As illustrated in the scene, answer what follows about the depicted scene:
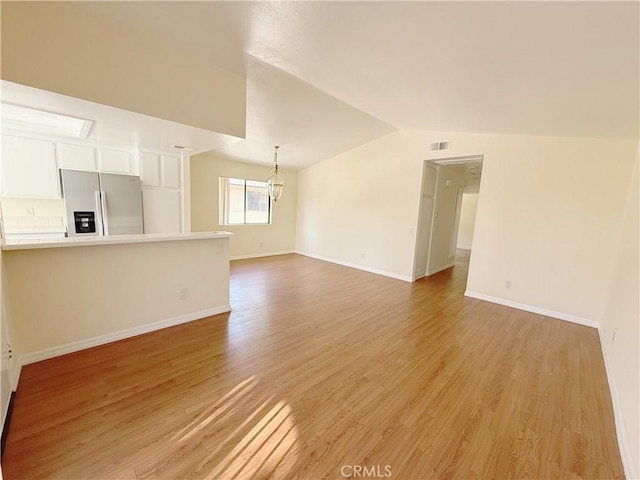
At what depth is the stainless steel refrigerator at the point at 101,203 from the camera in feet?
Result: 11.7

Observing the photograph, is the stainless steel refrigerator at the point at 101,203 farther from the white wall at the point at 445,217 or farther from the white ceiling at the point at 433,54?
the white wall at the point at 445,217

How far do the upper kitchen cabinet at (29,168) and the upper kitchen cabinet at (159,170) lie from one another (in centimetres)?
101

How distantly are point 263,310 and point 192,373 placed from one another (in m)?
1.43

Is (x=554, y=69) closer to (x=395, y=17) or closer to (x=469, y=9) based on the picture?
(x=469, y=9)

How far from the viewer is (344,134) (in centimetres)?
522

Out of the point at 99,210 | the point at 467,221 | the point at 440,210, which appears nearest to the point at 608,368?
the point at 440,210

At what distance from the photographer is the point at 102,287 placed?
2551 millimetres

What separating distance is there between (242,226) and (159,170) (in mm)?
2634

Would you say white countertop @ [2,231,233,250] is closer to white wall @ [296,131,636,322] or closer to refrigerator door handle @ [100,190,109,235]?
refrigerator door handle @ [100,190,109,235]

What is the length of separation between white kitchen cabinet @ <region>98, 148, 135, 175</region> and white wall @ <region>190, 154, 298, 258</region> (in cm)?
162

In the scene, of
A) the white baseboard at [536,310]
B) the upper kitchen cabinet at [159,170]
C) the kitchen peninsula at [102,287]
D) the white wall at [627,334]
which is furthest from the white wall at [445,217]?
the upper kitchen cabinet at [159,170]

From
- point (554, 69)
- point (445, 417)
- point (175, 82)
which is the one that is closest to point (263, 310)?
point (445, 417)

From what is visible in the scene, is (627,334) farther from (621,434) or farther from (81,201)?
(81,201)

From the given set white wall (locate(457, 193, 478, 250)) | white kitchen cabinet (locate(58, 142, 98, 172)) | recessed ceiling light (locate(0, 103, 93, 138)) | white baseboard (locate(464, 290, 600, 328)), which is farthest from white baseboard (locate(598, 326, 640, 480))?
white wall (locate(457, 193, 478, 250))
